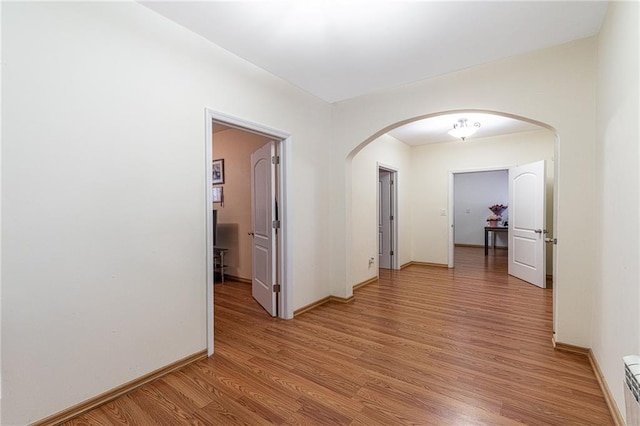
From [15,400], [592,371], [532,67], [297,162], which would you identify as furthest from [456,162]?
[15,400]

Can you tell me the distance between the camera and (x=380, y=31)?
7.44ft

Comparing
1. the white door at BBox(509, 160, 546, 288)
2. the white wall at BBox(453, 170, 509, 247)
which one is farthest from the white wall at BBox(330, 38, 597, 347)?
the white wall at BBox(453, 170, 509, 247)

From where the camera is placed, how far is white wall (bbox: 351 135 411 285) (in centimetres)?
453

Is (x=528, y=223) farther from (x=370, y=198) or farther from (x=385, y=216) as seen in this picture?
(x=370, y=198)

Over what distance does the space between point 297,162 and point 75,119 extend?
6.71ft

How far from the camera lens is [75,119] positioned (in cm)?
168

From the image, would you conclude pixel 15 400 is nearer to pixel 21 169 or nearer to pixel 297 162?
pixel 21 169

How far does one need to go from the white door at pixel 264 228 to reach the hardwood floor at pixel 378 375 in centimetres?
29

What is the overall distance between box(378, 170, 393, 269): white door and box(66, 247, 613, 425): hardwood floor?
91.8 inches

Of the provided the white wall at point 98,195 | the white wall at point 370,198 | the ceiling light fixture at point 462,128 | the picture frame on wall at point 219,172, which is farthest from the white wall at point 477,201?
the white wall at point 98,195

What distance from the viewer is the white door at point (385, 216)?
18.9 ft

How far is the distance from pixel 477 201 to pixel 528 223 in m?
4.92

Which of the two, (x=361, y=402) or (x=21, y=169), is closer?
(x=21, y=169)

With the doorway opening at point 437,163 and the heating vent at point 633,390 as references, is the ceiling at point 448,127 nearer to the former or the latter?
the doorway opening at point 437,163
